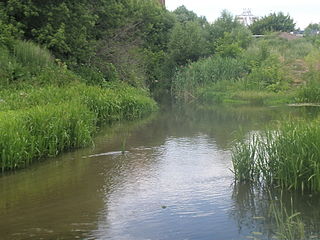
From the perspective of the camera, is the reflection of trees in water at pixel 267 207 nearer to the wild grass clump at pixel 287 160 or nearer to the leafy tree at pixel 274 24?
the wild grass clump at pixel 287 160

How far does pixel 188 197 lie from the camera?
822 cm

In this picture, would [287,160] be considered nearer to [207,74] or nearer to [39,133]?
[39,133]

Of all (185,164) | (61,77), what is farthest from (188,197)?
(61,77)

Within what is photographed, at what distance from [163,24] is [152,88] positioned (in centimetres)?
665

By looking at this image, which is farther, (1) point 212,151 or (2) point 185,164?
(1) point 212,151

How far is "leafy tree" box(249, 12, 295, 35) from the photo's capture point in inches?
2485

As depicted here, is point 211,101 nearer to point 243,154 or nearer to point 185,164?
point 185,164

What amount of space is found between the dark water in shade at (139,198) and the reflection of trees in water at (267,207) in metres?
0.02

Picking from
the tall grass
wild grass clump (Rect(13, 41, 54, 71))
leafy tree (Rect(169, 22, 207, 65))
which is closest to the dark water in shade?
wild grass clump (Rect(13, 41, 54, 71))

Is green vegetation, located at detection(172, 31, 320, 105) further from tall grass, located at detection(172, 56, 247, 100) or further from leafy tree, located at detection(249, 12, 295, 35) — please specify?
leafy tree, located at detection(249, 12, 295, 35)

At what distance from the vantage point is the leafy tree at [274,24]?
63125mm

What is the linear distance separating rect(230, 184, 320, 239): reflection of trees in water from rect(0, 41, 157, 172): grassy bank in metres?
4.65

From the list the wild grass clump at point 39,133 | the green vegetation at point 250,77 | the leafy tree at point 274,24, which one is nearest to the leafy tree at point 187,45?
the green vegetation at point 250,77

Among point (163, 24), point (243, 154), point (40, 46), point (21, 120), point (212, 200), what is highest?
point (163, 24)
